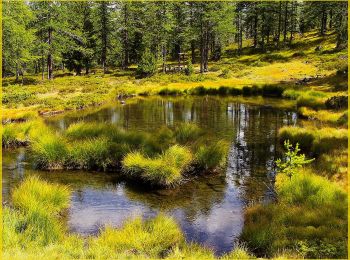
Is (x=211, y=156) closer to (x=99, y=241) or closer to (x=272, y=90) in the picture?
(x=99, y=241)

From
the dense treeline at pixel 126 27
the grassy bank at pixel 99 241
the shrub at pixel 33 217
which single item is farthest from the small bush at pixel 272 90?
the grassy bank at pixel 99 241

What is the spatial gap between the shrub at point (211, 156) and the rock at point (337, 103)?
53.5ft

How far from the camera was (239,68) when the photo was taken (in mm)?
69188

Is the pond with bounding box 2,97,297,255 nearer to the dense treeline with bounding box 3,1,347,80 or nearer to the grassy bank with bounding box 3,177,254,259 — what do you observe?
the grassy bank with bounding box 3,177,254,259

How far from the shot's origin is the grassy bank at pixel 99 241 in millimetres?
9047

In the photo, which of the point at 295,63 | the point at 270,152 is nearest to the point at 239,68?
the point at 295,63

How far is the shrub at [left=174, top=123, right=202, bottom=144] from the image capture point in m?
21.9

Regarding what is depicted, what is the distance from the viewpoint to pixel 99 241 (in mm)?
10297

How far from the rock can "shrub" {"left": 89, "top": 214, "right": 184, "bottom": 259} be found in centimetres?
2448

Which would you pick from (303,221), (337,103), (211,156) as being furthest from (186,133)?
(337,103)

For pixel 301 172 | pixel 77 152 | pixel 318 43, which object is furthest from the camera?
pixel 318 43

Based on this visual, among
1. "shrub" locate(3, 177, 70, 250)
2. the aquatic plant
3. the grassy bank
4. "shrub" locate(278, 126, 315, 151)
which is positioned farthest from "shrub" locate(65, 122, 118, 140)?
the aquatic plant

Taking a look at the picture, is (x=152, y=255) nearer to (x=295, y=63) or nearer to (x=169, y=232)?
(x=169, y=232)

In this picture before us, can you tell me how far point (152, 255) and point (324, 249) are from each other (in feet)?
13.5
